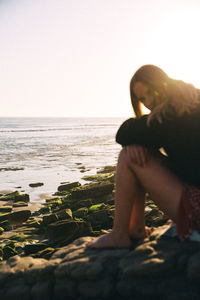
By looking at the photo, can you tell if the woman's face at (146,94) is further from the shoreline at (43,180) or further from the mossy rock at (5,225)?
the shoreline at (43,180)

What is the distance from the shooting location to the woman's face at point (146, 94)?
2.94 m

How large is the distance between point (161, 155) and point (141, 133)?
12.3 inches

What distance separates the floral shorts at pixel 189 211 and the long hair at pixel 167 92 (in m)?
0.65

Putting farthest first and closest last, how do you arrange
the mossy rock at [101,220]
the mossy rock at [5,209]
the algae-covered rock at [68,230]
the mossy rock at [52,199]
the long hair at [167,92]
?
the mossy rock at [52,199], the mossy rock at [5,209], the mossy rock at [101,220], the algae-covered rock at [68,230], the long hair at [167,92]

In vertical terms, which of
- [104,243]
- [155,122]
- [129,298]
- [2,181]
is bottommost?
[2,181]

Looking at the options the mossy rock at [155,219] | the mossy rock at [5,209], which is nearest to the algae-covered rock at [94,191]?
the mossy rock at [5,209]

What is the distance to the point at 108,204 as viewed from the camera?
761 cm

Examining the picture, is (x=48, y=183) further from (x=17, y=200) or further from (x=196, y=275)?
(x=196, y=275)

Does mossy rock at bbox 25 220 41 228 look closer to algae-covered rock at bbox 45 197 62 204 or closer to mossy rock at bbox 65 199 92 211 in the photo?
mossy rock at bbox 65 199 92 211

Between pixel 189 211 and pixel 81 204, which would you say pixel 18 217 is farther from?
pixel 189 211

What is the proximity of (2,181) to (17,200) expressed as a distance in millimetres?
3347

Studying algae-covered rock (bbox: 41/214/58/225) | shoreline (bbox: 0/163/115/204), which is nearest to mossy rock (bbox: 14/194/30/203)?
shoreline (bbox: 0/163/115/204)

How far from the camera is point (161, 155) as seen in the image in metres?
2.94

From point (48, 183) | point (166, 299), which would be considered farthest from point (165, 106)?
point (48, 183)
